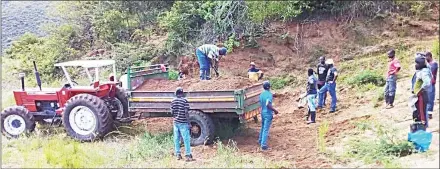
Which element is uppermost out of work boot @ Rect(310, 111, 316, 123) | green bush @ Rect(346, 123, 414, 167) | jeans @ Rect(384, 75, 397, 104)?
jeans @ Rect(384, 75, 397, 104)

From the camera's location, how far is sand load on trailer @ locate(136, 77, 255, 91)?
10.2 m

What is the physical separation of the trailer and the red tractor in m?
0.72

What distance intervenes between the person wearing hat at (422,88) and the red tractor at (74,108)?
5.68 metres

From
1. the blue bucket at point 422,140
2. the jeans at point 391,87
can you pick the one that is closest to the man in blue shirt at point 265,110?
the blue bucket at point 422,140

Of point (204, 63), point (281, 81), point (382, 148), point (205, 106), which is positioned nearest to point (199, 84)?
point (205, 106)

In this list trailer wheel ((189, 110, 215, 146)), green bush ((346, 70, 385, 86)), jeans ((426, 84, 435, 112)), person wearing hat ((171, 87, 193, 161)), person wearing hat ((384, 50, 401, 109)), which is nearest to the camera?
jeans ((426, 84, 435, 112))

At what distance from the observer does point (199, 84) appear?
1048 centimetres

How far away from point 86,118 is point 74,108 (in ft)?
1.00

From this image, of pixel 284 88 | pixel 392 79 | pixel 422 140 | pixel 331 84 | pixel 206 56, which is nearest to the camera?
pixel 422 140

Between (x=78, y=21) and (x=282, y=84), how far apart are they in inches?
378

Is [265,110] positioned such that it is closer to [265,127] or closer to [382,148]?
[265,127]

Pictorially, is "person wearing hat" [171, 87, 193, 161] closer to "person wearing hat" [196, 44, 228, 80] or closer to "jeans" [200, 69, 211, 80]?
"jeans" [200, 69, 211, 80]

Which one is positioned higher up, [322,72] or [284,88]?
[322,72]

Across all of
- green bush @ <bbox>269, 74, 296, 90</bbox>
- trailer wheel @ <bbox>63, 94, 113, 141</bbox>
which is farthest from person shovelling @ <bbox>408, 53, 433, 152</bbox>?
green bush @ <bbox>269, 74, 296, 90</bbox>
